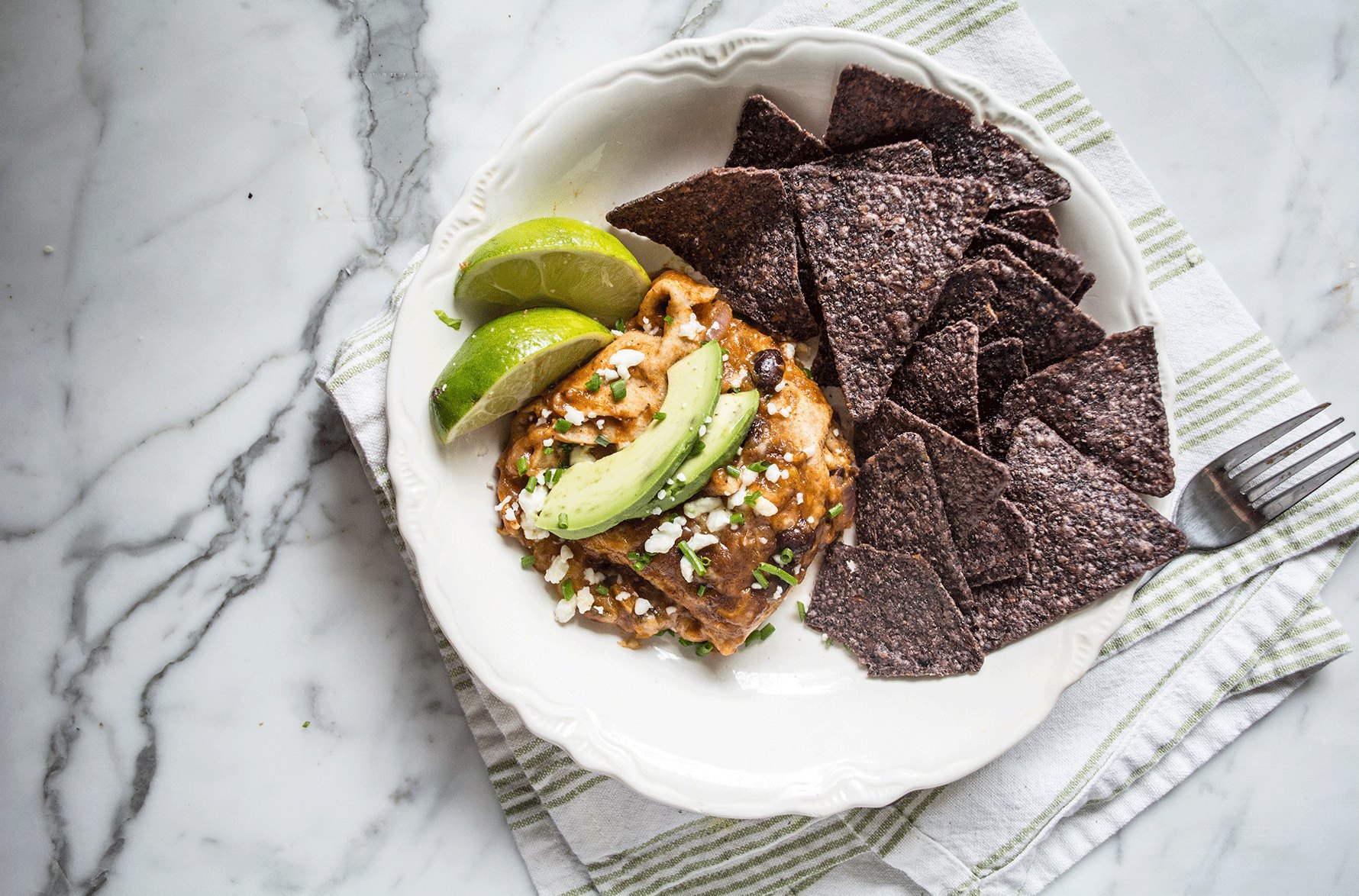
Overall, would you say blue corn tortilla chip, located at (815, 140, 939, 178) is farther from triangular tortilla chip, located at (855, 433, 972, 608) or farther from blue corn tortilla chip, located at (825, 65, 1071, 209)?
triangular tortilla chip, located at (855, 433, 972, 608)

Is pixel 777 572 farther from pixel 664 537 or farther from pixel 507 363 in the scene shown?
pixel 507 363

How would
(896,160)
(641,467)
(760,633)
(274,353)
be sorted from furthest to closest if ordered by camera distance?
(274,353)
(760,633)
(896,160)
(641,467)

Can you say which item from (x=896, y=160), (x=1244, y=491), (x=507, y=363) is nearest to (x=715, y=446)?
(x=507, y=363)

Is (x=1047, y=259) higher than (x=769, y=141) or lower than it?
higher

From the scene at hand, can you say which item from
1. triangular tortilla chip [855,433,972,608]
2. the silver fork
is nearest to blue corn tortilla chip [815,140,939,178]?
triangular tortilla chip [855,433,972,608]

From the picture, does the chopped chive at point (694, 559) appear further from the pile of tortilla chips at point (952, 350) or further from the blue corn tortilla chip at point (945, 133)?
the blue corn tortilla chip at point (945, 133)

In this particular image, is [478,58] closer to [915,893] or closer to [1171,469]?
[1171,469]
